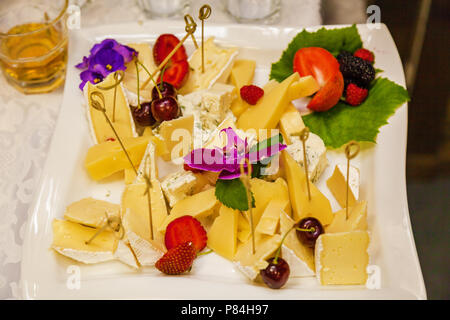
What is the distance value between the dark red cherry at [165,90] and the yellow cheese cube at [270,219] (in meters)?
0.44

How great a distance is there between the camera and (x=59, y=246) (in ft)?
3.82

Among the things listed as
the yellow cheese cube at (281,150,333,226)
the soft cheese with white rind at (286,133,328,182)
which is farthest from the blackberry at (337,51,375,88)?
the yellow cheese cube at (281,150,333,226)

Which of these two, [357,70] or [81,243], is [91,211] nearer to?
[81,243]

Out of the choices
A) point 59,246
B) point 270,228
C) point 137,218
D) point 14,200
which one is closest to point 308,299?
point 270,228

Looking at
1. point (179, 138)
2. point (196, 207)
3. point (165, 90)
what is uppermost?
point (165, 90)

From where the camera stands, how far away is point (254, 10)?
1.82 m

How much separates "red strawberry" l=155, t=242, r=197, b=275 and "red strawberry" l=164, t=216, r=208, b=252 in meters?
0.05

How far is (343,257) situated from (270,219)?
0.17 m

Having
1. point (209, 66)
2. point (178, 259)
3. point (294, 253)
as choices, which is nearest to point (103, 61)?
point (209, 66)

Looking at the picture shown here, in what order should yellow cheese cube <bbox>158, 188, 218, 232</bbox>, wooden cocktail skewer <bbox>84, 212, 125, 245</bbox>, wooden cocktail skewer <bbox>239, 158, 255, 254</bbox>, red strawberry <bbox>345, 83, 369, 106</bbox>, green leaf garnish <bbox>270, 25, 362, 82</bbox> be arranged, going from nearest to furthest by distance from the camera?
wooden cocktail skewer <bbox>239, 158, 255, 254</bbox> → wooden cocktail skewer <bbox>84, 212, 125, 245</bbox> → yellow cheese cube <bbox>158, 188, 218, 232</bbox> → red strawberry <bbox>345, 83, 369, 106</bbox> → green leaf garnish <bbox>270, 25, 362, 82</bbox>

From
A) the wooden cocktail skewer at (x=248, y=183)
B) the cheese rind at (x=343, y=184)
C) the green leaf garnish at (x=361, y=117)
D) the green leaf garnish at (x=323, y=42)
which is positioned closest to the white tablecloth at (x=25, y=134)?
the green leaf garnish at (x=323, y=42)

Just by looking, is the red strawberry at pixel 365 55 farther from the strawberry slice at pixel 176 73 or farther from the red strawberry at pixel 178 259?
the red strawberry at pixel 178 259

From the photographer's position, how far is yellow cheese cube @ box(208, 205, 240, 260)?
1.19 meters

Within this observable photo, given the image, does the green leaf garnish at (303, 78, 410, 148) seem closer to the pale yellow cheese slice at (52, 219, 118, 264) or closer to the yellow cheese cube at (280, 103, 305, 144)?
the yellow cheese cube at (280, 103, 305, 144)
